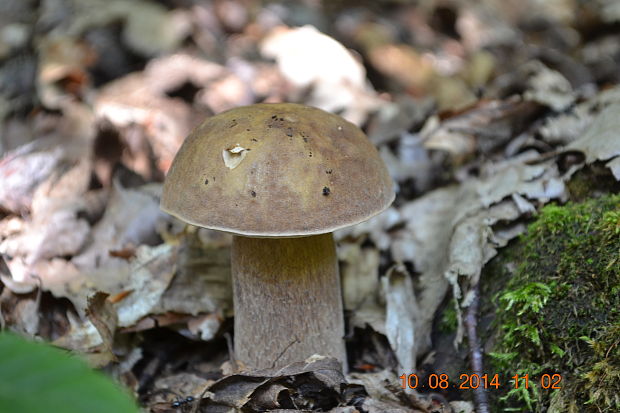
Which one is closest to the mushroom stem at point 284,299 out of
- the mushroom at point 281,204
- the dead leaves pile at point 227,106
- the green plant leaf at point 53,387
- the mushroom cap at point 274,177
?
the mushroom at point 281,204

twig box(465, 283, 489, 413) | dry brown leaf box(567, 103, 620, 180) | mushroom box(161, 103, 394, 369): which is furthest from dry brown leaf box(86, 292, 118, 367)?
dry brown leaf box(567, 103, 620, 180)

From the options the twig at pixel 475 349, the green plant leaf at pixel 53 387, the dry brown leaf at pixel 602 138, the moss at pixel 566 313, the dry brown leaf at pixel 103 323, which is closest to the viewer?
the green plant leaf at pixel 53 387

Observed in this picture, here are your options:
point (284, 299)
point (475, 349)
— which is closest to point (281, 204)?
point (284, 299)

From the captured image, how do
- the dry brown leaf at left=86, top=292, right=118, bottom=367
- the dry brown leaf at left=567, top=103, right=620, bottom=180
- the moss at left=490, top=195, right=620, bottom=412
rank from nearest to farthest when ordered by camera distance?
1. the moss at left=490, top=195, right=620, bottom=412
2. the dry brown leaf at left=86, top=292, right=118, bottom=367
3. the dry brown leaf at left=567, top=103, right=620, bottom=180

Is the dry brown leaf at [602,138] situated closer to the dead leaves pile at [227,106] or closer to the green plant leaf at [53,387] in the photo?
the dead leaves pile at [227,106]

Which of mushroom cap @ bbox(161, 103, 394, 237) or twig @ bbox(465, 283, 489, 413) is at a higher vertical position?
mushroom cap @ bbox(161, 103, 394, 237)

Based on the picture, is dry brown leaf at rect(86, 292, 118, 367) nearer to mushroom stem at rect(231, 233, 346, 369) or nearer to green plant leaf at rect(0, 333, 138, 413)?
mushroom stem at rect(231, 233, 346, 369)
